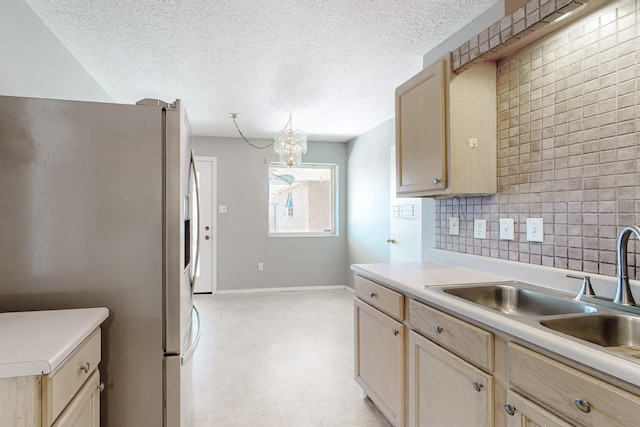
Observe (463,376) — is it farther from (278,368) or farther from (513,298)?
(278,368)

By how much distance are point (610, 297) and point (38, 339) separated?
1942 millimetres

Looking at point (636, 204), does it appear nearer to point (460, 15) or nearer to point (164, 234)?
point (460, 15)

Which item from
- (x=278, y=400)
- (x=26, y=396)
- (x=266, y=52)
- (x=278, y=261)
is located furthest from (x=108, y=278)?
(x=278, y=261)

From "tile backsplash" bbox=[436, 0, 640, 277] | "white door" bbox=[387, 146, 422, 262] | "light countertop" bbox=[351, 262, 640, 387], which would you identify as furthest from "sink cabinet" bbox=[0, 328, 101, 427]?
"white door" bbox=[387, 146, 422, 262]

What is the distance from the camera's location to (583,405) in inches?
33.8

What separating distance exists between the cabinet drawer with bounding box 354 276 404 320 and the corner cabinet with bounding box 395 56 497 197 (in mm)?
613

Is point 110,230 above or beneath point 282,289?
above

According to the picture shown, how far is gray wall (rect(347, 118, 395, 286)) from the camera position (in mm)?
4309

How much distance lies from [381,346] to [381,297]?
0.89 ft

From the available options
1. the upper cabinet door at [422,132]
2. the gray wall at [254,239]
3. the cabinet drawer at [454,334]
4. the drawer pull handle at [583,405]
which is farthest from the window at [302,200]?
the drawer pull handle at [583,405]

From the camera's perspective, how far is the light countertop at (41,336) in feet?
2.99

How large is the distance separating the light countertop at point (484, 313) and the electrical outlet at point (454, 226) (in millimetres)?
216

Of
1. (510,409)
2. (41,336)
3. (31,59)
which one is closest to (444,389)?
(510,409)

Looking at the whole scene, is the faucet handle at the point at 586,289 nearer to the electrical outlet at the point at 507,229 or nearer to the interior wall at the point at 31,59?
the electrical outlet at the point at 507,229
